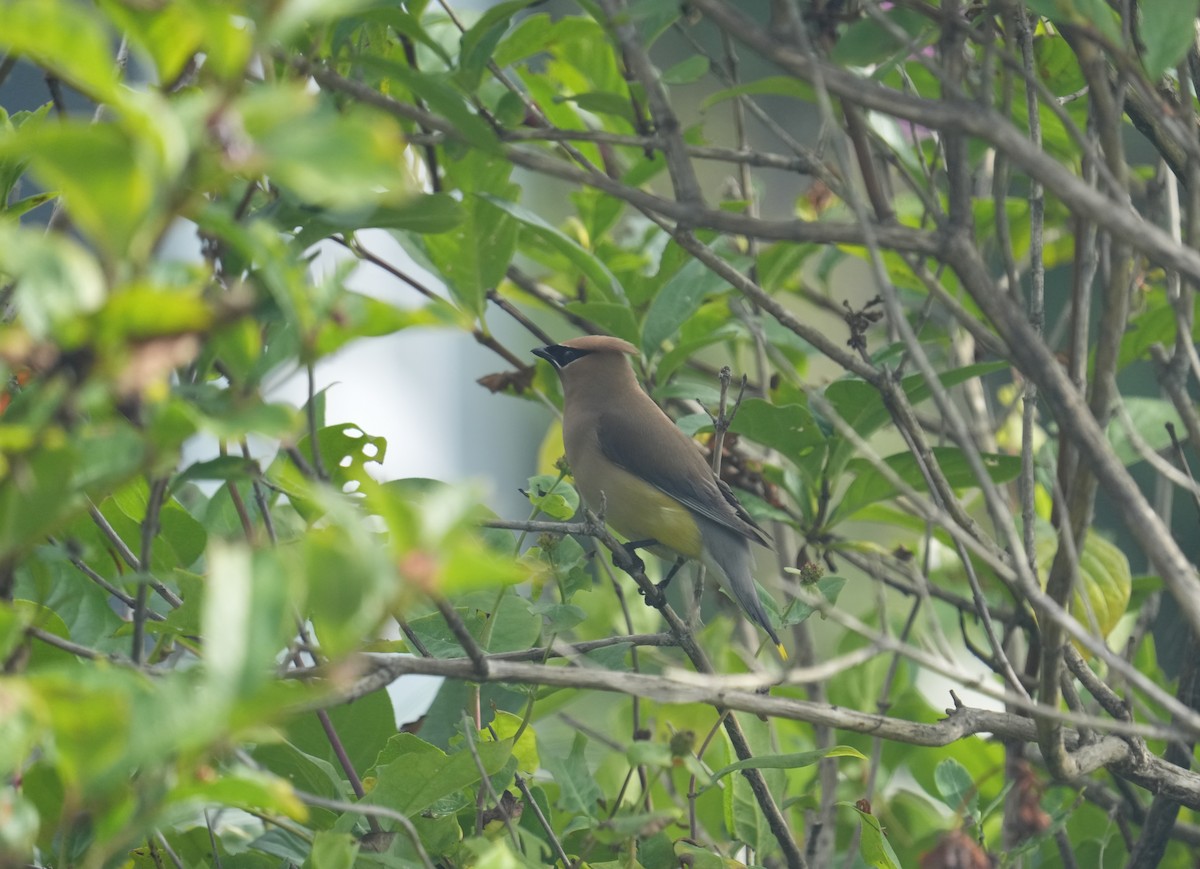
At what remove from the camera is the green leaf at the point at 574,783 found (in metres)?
2.02

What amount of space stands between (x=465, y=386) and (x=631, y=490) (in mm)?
4272

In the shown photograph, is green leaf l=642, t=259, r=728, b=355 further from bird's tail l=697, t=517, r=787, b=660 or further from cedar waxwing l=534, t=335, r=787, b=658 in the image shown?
cedar waxwing l=534, t=335, r=787, b=658

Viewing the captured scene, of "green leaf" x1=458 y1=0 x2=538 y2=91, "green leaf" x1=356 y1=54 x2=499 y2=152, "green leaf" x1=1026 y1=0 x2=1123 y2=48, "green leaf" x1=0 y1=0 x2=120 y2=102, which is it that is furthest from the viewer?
"green leaf" x1=458 y1=0 x2=538 y2=91

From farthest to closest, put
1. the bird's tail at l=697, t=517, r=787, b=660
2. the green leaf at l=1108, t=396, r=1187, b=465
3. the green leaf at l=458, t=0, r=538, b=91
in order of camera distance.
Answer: the bird's tail at l=697, t=517, r=787, b=660, the green leaf at l=1108, t=396, r=1187, b=465, the green leaf at l=458, t=0, r=538, b=91

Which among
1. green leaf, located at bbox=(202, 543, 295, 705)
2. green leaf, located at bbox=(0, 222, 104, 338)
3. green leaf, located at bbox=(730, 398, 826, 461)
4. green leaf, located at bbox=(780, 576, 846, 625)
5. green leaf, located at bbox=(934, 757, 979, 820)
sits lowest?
green leaf, located at bbox=(934, 757, 979, 820)

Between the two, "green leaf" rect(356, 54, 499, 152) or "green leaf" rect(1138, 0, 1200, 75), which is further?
"green leaf" rect(356, 54, 499, 152)

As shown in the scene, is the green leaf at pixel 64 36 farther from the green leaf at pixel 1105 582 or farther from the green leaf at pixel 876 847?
the green leaf at pixel 1105 582

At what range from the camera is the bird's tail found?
3006mm

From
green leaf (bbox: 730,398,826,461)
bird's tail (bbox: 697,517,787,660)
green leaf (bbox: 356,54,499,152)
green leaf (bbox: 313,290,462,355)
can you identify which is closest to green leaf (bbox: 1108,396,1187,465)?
green leaf (bbox: 730,398,826,461)

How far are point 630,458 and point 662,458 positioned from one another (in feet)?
0.30

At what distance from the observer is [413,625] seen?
1993 mm

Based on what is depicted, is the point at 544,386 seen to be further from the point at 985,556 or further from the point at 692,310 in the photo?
the point at 985,556

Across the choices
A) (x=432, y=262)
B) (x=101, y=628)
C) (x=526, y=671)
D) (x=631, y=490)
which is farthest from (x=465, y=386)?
(x=526, y=671)

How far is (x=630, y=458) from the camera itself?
12.0ft
